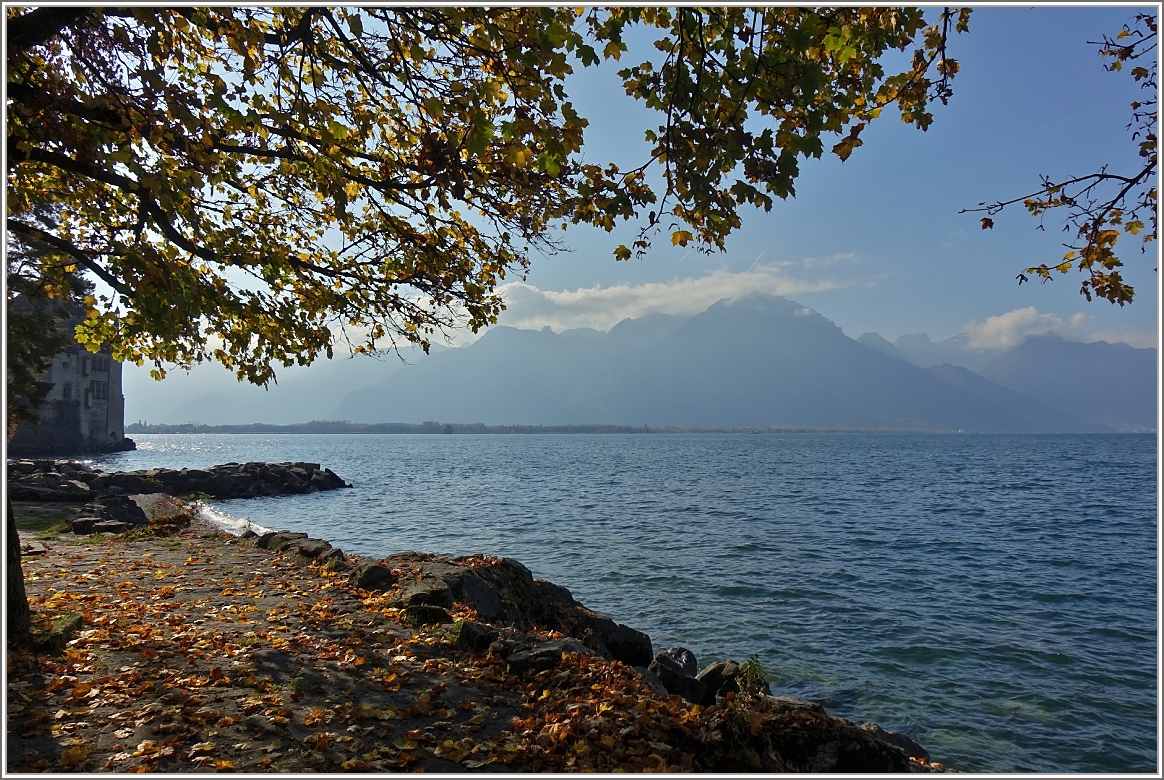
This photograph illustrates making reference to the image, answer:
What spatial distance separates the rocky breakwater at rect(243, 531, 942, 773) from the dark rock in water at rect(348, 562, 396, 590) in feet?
0.06

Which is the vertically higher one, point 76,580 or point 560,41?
point 560,41

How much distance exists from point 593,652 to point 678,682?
3067 millimetres

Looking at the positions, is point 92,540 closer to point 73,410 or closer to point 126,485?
point 126,485

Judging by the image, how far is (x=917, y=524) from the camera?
35.7m

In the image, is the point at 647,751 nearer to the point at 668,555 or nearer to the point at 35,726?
the point at 35,726

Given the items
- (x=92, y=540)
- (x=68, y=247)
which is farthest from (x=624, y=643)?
(x=92, y=540)

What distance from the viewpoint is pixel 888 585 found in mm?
21844

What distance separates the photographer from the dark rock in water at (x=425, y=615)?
959 centimetres

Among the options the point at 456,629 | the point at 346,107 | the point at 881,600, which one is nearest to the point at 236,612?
the point at 456,629

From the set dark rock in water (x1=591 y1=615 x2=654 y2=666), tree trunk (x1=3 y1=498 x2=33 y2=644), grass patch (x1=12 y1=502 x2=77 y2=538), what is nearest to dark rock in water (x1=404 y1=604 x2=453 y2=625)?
tree trunk (x1=3 y1=498 x2=33 y2=644)

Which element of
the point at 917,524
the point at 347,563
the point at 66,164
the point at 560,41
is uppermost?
the point at 560,41

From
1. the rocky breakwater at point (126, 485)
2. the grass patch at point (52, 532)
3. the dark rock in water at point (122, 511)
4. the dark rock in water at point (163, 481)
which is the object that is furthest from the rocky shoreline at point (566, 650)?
the dark rock in water at point (163, 481)

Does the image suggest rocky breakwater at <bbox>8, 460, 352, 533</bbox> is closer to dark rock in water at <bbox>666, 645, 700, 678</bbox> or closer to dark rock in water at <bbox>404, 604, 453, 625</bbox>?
dark rock in water at <bbox>404, 604, 453, 625</bbox>

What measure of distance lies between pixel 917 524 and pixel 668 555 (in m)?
17.9
